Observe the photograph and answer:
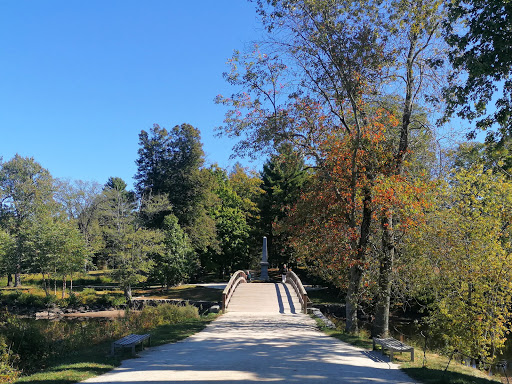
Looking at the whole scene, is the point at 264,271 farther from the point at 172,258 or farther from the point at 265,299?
the point at 265,299

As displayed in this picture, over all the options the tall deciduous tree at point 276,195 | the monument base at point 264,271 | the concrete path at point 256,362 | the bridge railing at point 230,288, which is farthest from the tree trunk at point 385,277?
the tall deciduous tree at point 276,195

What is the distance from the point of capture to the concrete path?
7523 mm

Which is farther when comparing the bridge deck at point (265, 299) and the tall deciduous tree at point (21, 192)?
the tall deciduous tree at point (21, 192)

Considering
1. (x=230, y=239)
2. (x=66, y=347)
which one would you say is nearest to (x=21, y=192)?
(x=230, y=239)

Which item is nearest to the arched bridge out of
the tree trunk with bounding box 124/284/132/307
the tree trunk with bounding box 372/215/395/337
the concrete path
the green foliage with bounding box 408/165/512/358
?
the tree trunk with bounding box 372/215/395/337

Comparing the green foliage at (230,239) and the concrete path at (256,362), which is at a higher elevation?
the green foliage at (230,239)

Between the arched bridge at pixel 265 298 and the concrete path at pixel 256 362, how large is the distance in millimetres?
6977

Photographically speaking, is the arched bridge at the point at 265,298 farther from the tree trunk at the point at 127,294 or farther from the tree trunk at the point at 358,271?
the tree trunk at the point at 127,294

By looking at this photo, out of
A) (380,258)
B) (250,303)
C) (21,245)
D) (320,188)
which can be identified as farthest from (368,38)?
(21,245)

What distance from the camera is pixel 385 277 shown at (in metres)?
14.4

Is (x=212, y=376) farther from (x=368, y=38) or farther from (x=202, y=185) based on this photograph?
(x=202, y=185)

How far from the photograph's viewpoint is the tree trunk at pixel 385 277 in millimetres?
14250

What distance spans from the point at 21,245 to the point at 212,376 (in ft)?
130

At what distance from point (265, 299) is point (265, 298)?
0.35 m
